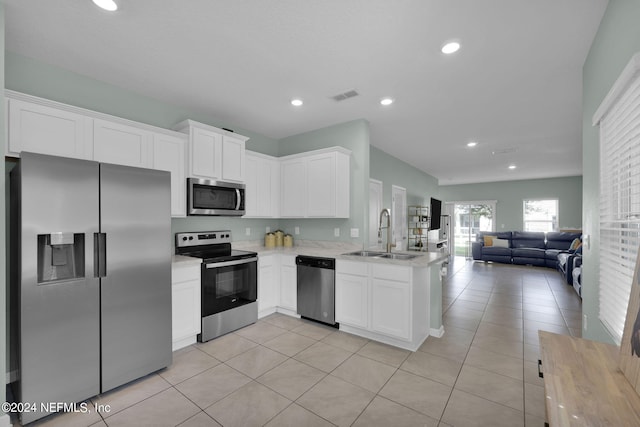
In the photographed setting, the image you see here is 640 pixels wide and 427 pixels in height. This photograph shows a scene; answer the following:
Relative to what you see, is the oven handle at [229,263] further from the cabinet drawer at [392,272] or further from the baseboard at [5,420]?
the baseboard at [5,420]

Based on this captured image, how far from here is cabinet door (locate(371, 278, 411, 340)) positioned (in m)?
2.88

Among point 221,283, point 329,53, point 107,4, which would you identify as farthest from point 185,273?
point 329,53

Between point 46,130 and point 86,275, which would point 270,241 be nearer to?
point 86,275

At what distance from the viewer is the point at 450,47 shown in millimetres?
2240

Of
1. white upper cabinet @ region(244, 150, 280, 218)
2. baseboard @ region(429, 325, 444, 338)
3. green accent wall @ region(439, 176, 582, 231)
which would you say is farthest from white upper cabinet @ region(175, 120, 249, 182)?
green accent wall @ region(439, 176, 582, 231)

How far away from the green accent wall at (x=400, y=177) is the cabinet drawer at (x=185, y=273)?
11.8 ft

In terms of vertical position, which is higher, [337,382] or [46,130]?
[46,130]

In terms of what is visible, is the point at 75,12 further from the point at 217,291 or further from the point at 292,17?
the point at 217,291

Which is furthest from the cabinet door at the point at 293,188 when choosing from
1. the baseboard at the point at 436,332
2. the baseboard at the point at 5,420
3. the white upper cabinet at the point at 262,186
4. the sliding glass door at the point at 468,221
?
the sliding glass door at the point at 468,221

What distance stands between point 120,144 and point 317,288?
2.62 meters

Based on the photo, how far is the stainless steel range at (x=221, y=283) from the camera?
3.05 m

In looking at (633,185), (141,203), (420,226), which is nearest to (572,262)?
(420,226)

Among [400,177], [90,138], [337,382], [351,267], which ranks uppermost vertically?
[400,177]

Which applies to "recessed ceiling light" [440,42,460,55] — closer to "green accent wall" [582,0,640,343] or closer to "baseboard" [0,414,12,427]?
"green accent wall" [582,0,640,343]
